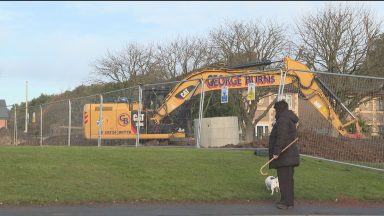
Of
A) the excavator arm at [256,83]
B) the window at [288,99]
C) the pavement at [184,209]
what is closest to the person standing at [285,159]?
the pavement at [184,209]

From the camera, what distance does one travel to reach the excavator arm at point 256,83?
54.6ft

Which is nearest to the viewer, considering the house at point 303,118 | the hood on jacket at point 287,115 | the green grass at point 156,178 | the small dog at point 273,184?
the hood on jacket at point 287,115

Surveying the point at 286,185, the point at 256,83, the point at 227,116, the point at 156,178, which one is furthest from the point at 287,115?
the point at 227,116

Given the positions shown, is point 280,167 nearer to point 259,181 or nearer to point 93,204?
point 259,181

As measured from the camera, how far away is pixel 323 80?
55.5 feet

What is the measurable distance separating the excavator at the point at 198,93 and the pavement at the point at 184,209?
6.05 m

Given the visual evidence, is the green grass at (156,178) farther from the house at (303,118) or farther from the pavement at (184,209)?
the house at (303,118)

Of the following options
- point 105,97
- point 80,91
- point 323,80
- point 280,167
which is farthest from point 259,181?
point 80,91

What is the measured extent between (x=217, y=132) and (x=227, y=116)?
1.49 m

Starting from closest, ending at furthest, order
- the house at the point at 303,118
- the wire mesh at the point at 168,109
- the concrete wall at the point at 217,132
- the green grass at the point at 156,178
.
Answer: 1. the green grass at the point at 156,178
2. the house at the point at 303,118
3. the concrete wall at the point at 217,132
4. the wire mesh at the point at 168,109

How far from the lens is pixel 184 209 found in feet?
31.2

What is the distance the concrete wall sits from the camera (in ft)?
57.3

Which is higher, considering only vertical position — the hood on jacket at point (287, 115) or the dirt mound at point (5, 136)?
the hood on jacket at point (287, 115)

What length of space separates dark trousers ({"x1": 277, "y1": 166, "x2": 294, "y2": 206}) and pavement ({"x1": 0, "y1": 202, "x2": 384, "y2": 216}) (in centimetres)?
20
